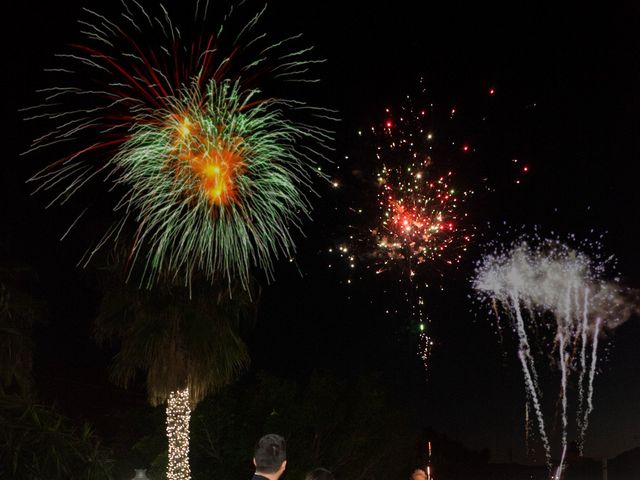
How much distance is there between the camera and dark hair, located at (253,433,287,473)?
4215 millimetres

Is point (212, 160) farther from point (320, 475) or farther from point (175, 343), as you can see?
point (320, 475)

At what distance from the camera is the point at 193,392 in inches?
645

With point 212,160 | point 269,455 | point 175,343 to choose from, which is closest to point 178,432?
point 175,343

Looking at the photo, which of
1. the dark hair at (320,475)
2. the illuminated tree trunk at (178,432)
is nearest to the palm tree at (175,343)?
the illuminated tree trunk at (178,432)

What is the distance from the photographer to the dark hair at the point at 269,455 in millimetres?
4215

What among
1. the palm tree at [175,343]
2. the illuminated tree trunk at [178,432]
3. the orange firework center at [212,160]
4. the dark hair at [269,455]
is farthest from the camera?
the illuminated tree trunk at [178,432]

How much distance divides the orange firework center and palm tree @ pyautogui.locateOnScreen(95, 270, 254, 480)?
3.52 meters

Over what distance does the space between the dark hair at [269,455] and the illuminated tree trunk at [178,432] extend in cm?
1252

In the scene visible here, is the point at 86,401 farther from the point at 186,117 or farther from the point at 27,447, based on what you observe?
the point at 186,117

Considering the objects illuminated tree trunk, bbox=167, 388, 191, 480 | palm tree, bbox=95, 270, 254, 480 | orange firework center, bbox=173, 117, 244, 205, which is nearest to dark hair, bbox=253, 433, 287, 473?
orange firework center, bbox=173, 117, 244, 205

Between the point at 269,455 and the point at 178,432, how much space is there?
1319cm

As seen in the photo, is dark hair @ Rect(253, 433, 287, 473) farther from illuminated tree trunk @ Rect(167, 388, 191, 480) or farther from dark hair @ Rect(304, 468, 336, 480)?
illuminated tree trunk @ Rect(167, 388, 191, 480)

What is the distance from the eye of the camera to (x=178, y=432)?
55.0 feet

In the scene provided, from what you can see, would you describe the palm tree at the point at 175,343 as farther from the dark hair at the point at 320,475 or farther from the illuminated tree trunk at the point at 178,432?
the dark hair at the point at 320,475
